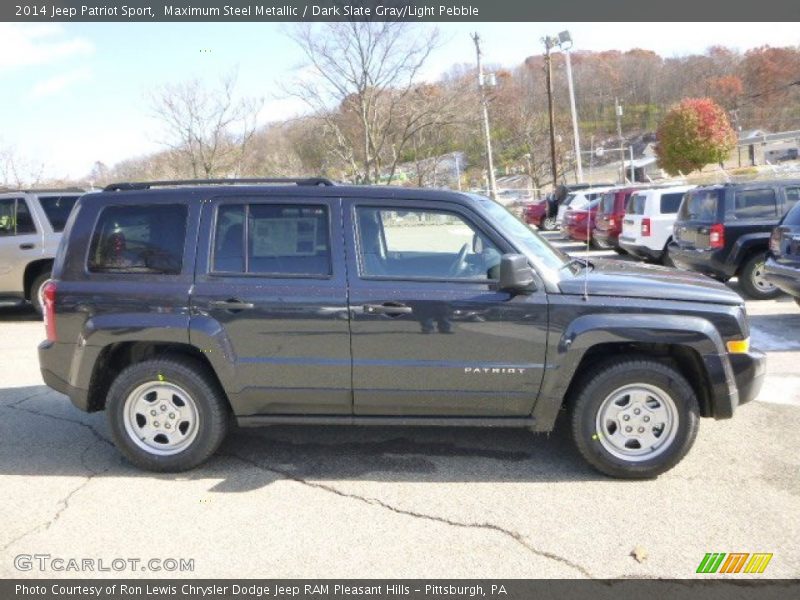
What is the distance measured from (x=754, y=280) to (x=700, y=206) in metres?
1.42

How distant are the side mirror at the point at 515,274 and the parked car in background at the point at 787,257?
5.29m

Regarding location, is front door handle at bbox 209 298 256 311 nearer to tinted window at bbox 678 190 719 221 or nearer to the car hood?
the car hood

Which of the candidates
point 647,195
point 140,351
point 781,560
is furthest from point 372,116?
point 781,560

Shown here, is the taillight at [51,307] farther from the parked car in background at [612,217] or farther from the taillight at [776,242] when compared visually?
the parked car in background at [612,217]


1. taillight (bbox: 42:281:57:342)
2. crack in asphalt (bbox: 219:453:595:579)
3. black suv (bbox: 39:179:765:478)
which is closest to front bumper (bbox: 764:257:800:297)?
black suv (bbox: 39:179:765:478)

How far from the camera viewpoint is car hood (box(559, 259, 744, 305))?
396cm

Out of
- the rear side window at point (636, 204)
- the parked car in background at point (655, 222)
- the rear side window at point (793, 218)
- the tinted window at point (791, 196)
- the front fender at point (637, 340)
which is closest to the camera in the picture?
the front fender at point (637, 340)

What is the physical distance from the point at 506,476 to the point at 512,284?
49.3 inches

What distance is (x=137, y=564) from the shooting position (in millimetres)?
3229

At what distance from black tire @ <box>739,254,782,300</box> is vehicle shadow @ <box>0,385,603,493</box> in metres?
6.41

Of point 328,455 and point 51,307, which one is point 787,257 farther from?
point 51,307

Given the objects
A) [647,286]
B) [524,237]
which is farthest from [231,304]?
[647,286]
